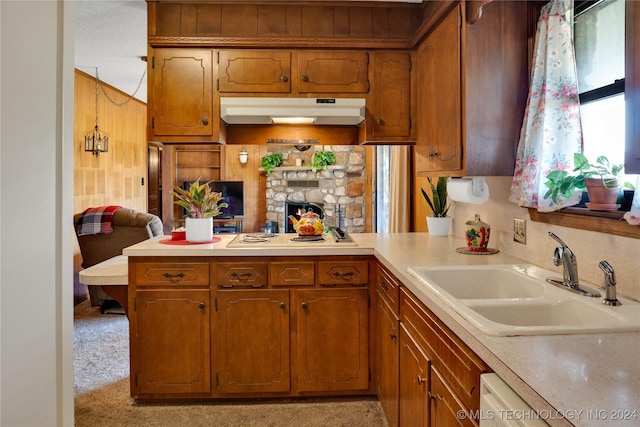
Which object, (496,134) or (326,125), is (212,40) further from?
(496,134)

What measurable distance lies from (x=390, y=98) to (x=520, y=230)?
1261mm

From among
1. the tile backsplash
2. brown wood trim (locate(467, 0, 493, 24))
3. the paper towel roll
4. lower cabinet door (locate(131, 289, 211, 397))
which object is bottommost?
lower cabinet door (locate(131, 289, 211, 397))

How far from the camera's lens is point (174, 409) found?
250cm

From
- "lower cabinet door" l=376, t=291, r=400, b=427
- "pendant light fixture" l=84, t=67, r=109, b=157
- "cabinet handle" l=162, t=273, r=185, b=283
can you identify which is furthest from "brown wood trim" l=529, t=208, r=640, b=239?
"pendant light fixture" l=84, t=67, r=109, b=157

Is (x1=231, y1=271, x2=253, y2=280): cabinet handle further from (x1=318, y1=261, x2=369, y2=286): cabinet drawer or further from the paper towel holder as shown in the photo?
the paper towel holder

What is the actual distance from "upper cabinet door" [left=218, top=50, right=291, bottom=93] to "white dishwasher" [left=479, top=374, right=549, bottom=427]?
2.28 meters

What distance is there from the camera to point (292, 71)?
2.82m

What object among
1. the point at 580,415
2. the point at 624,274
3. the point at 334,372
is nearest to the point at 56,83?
the point at 580,415

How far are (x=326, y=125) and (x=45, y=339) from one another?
2716mm

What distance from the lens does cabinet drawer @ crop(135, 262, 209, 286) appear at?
2.44 meters

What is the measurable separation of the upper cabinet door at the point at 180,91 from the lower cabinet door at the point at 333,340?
1.36 m

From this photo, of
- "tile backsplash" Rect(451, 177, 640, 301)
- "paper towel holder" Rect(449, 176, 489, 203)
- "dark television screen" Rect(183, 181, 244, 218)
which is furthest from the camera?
"dark television screen" Rect(183, 181, 244, 218)

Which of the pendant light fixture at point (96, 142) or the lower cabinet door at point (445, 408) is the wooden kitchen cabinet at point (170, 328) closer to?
the lower cabinet door at point (445, 408)

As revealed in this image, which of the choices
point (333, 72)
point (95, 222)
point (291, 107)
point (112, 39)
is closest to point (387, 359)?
point (291, 107)
